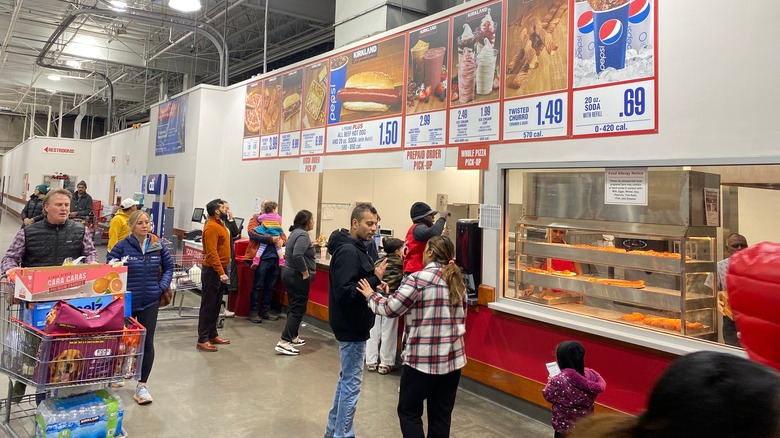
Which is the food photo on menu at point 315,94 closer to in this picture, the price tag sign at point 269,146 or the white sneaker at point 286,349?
the price tag sign at point 269,146

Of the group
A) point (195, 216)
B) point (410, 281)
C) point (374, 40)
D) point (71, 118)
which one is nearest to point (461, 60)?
point (374, 40)

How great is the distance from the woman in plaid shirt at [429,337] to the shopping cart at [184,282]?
13.3 feet

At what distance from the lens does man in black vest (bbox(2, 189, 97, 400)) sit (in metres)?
3.52

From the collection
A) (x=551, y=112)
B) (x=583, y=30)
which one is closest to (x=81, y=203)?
(x=551, y=112)

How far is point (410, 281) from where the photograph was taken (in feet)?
9.02

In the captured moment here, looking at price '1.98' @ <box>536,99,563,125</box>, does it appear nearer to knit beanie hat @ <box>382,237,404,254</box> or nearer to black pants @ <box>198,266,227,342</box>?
knit beanie hat @ <box>382,237,404,254</box>

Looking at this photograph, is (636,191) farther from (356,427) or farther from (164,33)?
(164,33)

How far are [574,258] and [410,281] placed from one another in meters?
1.76

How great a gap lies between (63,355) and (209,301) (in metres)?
2.52

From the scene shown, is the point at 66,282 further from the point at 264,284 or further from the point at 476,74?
the point at 264,284

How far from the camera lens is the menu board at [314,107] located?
6609 mm

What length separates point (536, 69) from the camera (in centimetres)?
403

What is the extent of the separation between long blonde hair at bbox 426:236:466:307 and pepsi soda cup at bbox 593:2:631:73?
6.22 feet

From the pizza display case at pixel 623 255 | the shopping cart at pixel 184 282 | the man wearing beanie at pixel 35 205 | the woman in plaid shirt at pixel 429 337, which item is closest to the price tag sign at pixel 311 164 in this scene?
the shopping cart at pixel 184 282
